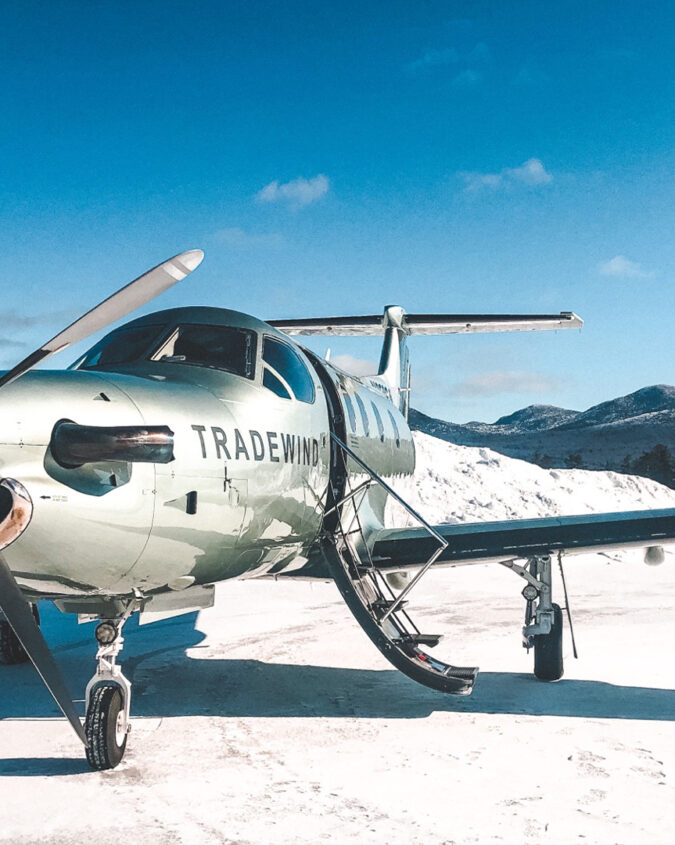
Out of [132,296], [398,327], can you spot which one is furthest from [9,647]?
[398,327]

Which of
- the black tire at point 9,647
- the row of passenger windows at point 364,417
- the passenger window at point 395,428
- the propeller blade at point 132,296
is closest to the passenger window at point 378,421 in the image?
the row of passenger windows at point 364,417

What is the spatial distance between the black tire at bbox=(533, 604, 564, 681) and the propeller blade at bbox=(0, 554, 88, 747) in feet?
16.7

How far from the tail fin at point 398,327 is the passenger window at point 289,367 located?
729cm

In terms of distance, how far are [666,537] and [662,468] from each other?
55918 mm

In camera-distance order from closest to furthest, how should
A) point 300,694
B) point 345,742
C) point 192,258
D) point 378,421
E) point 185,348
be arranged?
point 192,258 → point 345,742 → point 185,348 → point 300,694 → point 378,421

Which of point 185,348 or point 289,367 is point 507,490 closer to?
point 289,367

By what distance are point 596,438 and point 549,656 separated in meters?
94.1

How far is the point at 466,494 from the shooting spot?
87.2 ft

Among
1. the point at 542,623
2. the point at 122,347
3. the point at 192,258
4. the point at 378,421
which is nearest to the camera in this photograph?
the point at 192,258

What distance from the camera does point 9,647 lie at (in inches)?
392

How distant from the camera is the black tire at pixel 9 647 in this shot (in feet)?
32.4

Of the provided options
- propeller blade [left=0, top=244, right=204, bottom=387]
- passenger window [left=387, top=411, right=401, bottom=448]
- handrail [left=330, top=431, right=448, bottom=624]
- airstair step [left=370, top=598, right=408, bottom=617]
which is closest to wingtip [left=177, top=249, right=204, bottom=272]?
propeller blade [left=0, top=244, right=204, bottom=387]

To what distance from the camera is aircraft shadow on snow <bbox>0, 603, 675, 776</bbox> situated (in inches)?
302

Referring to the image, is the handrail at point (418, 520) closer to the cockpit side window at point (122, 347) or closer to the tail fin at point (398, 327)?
the cockpit side window at point (122, 347)
